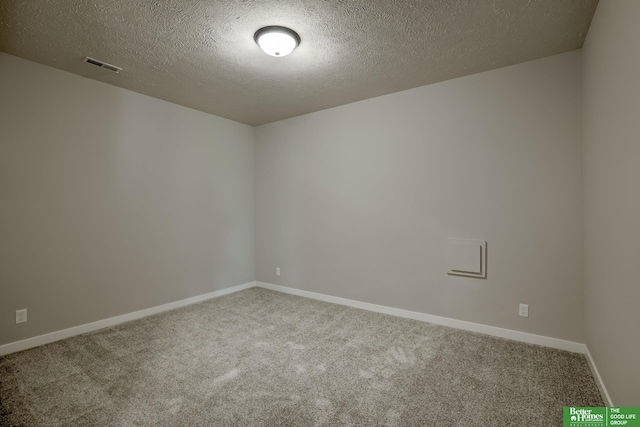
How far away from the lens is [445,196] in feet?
10.9

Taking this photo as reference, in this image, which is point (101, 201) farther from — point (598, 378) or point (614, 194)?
point (598, 378)

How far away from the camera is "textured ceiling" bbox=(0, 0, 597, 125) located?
2.11 meters

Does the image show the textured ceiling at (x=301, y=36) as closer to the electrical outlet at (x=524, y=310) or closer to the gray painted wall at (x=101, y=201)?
the gray painted wall at (x=101, y=201)

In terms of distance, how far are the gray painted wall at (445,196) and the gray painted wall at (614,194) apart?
0.29 meters

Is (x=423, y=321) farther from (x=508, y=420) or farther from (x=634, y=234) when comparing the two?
(x=634, y=234)

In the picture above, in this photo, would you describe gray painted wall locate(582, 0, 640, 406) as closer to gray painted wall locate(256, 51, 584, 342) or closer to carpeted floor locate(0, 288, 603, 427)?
gray painted wall locate(256, 51, 584, 342)

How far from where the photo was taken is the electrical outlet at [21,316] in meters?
2.75

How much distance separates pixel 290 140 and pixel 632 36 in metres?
3.75

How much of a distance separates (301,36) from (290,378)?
2.69 m

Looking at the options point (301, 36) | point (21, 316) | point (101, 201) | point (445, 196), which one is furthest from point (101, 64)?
point (445, 196)

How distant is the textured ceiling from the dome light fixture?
2.4 inches

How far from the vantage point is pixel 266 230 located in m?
4.96
